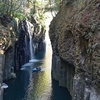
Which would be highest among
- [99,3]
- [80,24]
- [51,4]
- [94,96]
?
[51,4]

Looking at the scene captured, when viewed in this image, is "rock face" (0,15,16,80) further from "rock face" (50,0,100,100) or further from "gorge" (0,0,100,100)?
"rock face" (50,0,100,100)

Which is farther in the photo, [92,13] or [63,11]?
[63,11]

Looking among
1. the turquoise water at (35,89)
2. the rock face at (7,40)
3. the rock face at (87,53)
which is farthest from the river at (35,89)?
the rock face at (87,53)

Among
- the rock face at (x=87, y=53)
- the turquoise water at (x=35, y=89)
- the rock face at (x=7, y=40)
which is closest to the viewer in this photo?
the rock face at (x=87, y=53)

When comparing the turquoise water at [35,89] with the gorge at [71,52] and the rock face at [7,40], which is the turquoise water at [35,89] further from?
the rock face at [7,40]

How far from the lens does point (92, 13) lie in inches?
747

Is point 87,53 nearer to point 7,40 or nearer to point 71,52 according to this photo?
point 71,52

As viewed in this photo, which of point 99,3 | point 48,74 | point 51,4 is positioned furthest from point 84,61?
point 51,4

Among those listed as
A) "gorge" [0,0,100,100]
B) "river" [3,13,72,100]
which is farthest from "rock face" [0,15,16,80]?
"river" [3,13,72,100]

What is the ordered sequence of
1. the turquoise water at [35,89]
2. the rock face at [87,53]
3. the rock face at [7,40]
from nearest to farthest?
the rock face at [87,53] → the turquoise water at [35,89] → the rock face at [7,40]

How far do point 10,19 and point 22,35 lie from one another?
8866 millimetres

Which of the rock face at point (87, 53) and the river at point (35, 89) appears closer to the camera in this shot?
the rock face at point (87, 53)

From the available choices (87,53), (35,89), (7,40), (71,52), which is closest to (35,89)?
(35,89)

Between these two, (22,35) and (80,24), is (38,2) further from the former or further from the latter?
(80,24)
